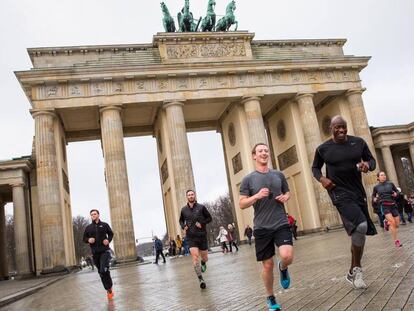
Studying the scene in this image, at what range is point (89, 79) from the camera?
102 ft

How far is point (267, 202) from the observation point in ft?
17.5

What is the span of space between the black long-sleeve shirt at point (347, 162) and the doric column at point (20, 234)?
31.2 metres

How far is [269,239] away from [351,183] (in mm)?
1571

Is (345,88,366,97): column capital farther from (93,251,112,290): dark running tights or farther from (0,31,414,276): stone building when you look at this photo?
(93,251,112,290): dark running tights

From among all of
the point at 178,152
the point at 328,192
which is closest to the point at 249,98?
the point at 178,152

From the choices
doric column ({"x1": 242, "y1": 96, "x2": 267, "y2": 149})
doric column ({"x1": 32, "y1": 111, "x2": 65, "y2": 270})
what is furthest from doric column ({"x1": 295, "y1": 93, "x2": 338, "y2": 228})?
doric column ({"x1": 32, "y1": 111, "x2": 65, "y2": 270})

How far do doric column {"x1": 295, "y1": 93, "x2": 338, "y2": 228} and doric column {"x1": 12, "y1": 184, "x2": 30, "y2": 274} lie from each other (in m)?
21.7

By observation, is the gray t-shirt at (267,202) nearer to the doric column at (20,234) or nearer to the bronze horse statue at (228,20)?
the doric column at (20,234)

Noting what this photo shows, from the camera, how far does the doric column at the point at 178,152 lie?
31.5 meters

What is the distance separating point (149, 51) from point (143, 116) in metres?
5.83

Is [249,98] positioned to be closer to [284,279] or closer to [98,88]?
[98,88]

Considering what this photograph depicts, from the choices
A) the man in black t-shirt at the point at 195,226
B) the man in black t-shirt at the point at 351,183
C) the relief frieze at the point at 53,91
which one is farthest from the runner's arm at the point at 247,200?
the relief frieze at the point at 53,91

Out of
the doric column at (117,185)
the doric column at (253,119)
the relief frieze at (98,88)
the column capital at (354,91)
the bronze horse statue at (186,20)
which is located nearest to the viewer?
the doric column at (117,185)

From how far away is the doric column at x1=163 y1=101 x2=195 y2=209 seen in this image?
3146cm
